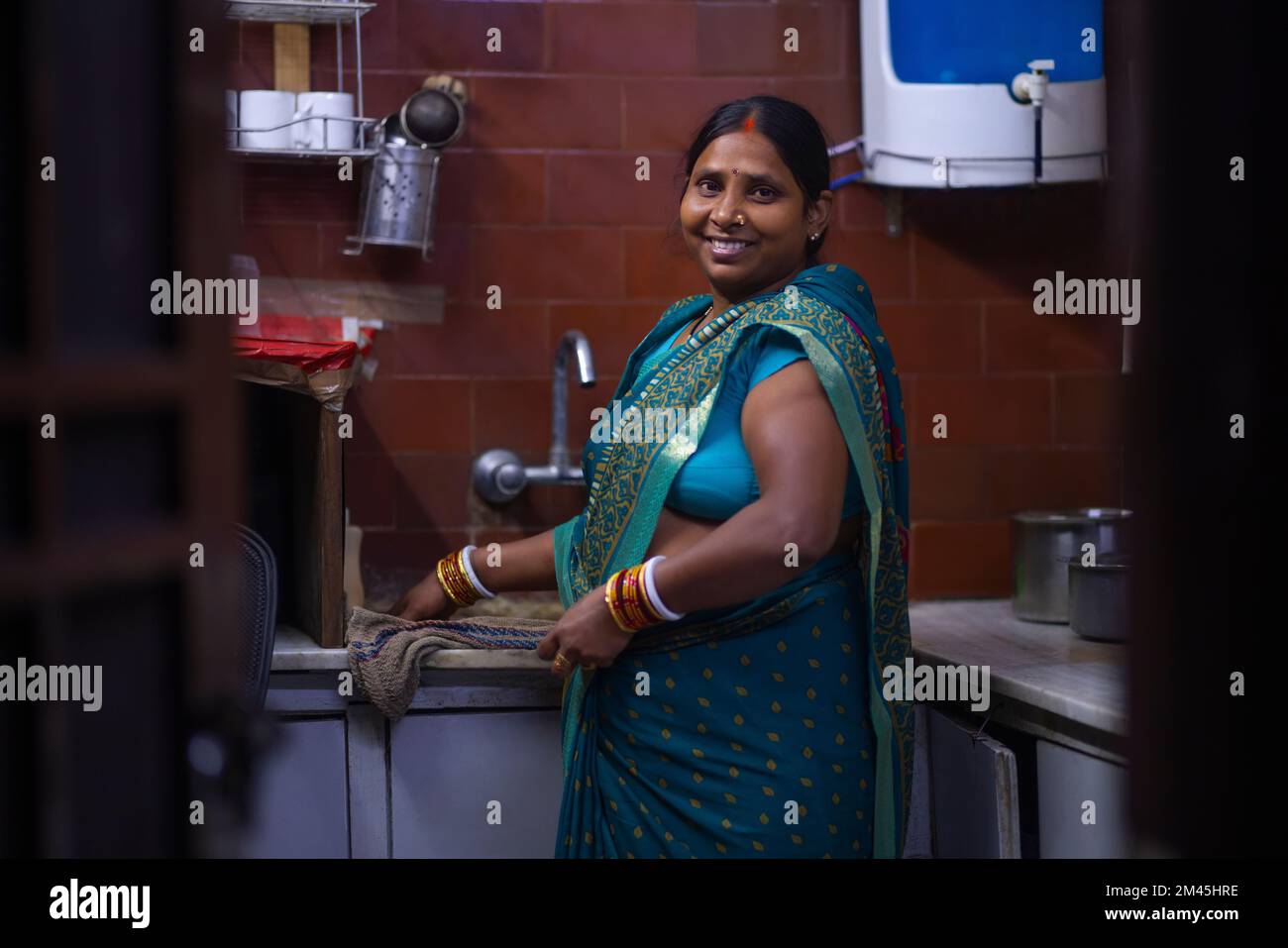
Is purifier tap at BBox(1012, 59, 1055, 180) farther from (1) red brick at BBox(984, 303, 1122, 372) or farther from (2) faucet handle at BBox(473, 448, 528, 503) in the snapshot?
(2) faucet handle at BBox(473, 448, 528, 503)

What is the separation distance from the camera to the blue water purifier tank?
228 cm

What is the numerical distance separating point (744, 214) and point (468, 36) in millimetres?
1104

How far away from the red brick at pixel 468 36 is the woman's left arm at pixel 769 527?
4.12ft

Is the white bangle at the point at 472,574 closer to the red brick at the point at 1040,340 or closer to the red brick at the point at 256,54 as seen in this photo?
the red brick at the point at 256,54

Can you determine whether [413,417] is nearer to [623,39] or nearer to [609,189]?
[609,189]

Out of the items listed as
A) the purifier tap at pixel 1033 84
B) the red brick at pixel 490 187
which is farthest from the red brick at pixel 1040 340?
the red brick at pixel 490 187

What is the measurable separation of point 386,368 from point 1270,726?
75.4 inches

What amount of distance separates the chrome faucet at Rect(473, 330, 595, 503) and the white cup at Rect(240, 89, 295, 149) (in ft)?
1.91

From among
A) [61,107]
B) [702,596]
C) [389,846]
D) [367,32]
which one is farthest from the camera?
[367,32]

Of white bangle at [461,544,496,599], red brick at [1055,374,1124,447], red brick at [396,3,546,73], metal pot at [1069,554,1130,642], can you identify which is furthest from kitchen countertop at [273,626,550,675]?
red brick at [1055,374,1124,447]

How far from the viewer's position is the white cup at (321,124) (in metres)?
2.24
